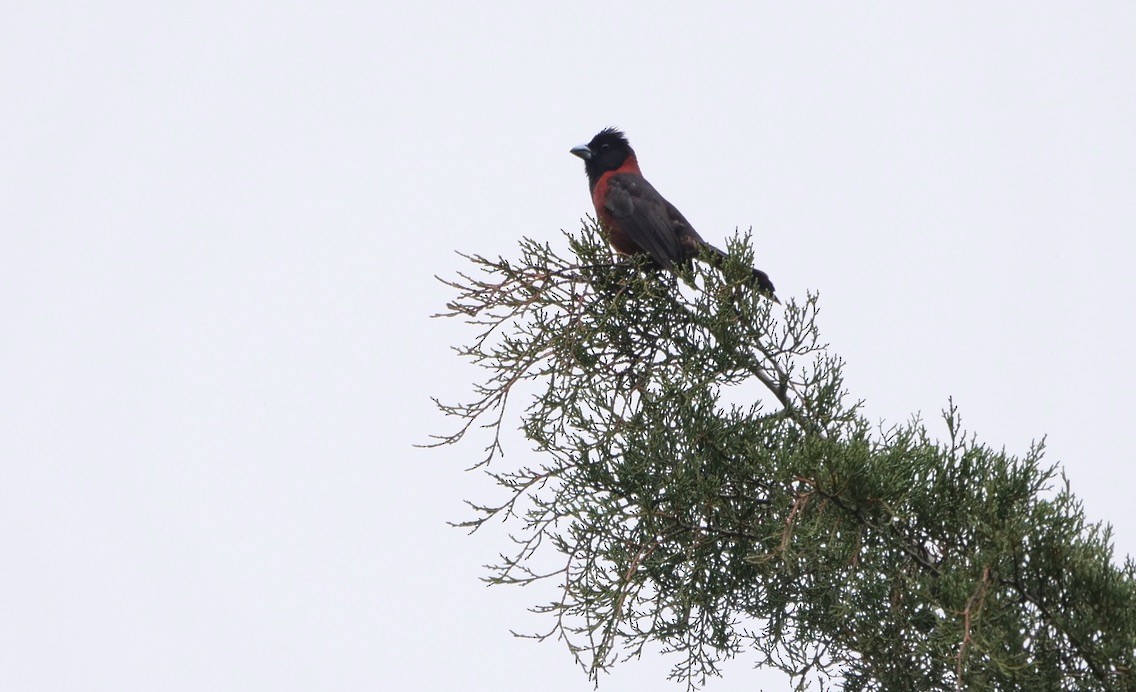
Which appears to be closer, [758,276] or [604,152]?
[758,276]

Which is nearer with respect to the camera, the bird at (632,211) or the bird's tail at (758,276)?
the bird's tail at (758,276)

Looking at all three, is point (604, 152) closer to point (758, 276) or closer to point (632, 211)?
point (632, 211)

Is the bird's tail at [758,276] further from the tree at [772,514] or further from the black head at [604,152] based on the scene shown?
the black head at [604,152]

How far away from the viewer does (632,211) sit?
5844 millimetres

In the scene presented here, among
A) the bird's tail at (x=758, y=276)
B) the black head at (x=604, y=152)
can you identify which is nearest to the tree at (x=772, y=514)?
the bird's tail at (x=758, y=276)

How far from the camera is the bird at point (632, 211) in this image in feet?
18.0

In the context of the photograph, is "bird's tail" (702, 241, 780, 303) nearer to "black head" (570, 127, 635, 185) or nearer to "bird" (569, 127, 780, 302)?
"bird" (569, 127, 780, 302)

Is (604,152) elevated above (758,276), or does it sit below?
above

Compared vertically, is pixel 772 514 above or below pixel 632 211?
below

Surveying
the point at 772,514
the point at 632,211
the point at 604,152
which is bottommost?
the point at 772,514

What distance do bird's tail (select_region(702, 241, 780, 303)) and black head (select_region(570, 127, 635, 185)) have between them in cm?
208

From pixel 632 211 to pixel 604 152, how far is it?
4.01ft

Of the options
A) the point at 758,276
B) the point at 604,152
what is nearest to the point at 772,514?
the point at 758,276

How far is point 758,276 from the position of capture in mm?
4953
